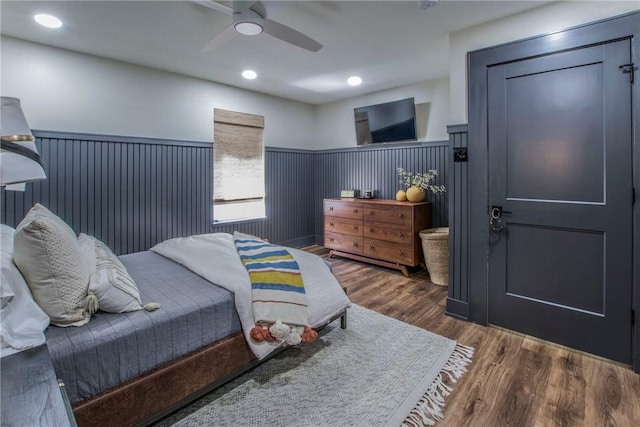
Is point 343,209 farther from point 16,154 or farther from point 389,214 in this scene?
point 16,154

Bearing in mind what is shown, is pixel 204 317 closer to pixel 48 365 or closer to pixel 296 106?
pixel 48 365

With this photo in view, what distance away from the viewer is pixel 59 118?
317 cm

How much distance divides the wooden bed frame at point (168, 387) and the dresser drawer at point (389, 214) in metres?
2.66

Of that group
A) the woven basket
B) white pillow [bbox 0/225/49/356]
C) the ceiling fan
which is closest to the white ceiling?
the ceiling fan

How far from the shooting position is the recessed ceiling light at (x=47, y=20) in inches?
101

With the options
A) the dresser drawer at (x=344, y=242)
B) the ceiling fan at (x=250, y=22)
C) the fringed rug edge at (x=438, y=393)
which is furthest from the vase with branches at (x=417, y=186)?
the ceiling fan at (x=250, y=22)

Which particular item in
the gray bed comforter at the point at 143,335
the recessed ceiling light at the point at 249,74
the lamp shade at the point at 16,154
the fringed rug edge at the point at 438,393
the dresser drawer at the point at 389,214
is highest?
the recessed ceiling light at the point at 249,74

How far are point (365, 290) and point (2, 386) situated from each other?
3.08 m

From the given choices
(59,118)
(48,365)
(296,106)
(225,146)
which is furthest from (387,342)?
(296,106)

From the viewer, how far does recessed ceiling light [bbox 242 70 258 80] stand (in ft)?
13.0

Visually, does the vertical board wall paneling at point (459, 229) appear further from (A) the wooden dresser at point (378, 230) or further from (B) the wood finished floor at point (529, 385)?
(A) the wooden dresser at point (378, 230)

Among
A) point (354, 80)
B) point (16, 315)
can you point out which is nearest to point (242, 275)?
point (16, 315)

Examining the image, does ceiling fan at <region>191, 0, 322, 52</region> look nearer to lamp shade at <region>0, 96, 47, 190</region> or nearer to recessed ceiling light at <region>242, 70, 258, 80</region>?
lamp shade at <region>0, 96, 47, 190</region>

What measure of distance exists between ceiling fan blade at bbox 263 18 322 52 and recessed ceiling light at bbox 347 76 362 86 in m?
1.75
